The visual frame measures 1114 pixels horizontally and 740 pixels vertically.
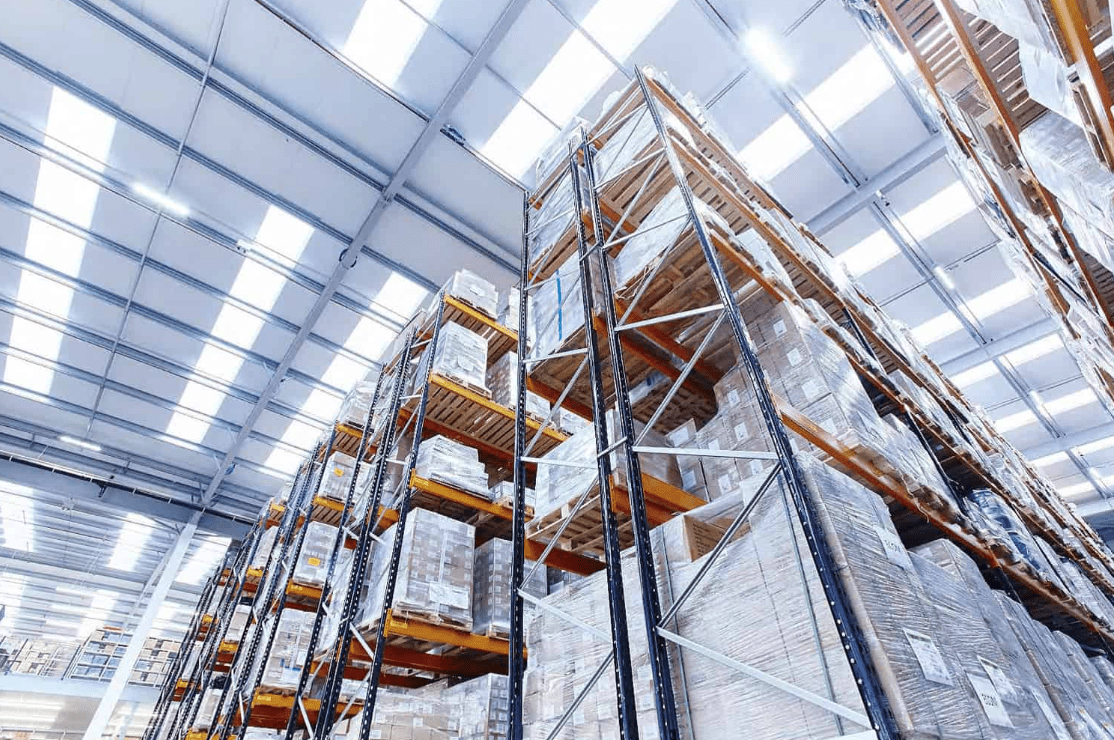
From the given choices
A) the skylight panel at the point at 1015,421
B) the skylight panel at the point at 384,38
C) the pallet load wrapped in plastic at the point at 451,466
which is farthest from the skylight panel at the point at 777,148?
the skylight panel at the point at 1015,421

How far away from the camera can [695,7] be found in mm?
7039

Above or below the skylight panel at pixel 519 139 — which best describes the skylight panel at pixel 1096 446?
below

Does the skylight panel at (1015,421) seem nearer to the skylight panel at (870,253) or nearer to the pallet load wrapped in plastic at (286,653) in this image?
the skylight panel at (870,253)

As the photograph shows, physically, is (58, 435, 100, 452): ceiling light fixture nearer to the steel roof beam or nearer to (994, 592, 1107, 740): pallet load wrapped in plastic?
the steel roof beam

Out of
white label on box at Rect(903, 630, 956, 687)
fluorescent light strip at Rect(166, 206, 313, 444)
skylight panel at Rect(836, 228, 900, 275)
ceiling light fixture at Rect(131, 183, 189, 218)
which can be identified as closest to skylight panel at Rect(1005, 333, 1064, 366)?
skylight panel at Rect(836, 228, 900, 275)

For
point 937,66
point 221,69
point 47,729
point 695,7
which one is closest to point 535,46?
point 695,7

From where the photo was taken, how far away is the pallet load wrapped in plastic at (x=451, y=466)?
504 cm

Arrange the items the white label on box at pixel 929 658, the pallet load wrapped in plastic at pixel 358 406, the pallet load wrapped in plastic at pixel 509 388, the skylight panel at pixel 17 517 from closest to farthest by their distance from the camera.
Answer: the white label on box at pixel 929 658
the pallet load wrapped in plastic at pixel 509 388
the pallet load wrapped in plastic at pixel 358 406
the skylight panel at pixel 17 517

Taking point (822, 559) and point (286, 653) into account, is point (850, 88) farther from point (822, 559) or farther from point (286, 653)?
point (286, 653)

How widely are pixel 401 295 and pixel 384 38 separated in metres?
4.34

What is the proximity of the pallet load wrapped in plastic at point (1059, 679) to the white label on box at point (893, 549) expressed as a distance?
153 centimetres

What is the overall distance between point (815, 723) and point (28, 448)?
1789 cm

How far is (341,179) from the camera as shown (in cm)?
878

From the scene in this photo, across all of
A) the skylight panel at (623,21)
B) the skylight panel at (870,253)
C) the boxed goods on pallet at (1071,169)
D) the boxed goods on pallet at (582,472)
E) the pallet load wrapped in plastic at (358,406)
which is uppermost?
the skylight panel at (623,21)
